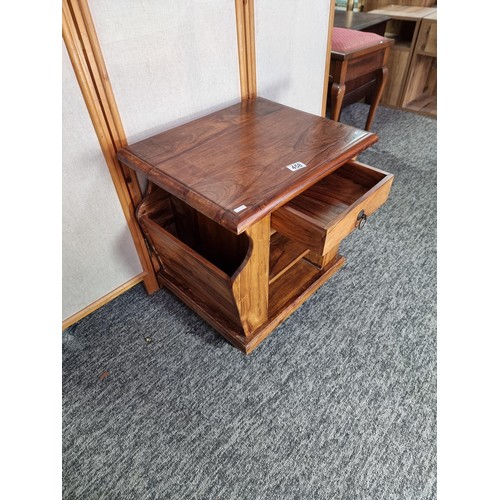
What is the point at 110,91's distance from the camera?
0.72 metres

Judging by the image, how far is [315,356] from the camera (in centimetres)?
92

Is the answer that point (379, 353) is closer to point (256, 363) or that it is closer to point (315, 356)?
point (315, 356)

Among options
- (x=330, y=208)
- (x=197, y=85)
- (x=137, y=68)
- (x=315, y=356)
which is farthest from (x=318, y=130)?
(x=315, y=356)

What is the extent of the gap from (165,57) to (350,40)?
39.5 inches

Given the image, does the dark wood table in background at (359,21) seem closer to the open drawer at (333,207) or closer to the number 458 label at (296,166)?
the open drawer at (333,207)

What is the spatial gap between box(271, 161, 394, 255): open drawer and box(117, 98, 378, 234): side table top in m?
0.08

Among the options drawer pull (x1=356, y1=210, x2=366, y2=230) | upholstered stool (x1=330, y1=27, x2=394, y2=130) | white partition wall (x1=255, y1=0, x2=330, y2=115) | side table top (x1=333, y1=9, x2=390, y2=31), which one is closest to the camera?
drawer pull (x1=356, y1=210, x2=366, y2=230)

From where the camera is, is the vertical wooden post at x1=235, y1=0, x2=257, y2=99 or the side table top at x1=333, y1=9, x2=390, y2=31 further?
the side table top at x1=333, y1=9, x2=390, y2=31

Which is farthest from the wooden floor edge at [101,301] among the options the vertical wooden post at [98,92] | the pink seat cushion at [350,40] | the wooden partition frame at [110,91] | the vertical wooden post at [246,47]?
the pink seat cushion at [350,40]

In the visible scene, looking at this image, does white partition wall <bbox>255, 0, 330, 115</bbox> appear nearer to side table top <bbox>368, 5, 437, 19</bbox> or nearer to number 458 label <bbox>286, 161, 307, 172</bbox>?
number 458 label <bbox>286, 161, 307, 172</bbox>

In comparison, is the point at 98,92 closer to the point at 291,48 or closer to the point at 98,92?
the point at 98,92

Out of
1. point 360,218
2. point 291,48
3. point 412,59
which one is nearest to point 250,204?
point 360,218

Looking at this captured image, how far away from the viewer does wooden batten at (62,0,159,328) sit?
0.62 meters

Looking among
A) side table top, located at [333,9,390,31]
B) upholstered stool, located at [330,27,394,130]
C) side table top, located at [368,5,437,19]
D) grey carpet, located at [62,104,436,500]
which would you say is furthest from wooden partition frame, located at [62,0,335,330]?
side table top, located at [368,5,437,19]
